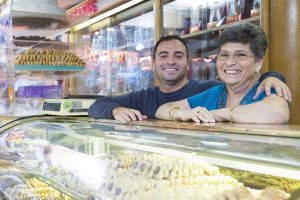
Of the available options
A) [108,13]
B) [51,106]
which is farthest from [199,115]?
[108,13]

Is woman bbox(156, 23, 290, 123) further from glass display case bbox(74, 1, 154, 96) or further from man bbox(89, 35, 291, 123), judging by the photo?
glass display case bbox(74, 1, 154, 96)

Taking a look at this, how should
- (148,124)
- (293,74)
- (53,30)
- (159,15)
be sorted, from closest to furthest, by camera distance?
(148,124) < (293,74) < (53,30) < (159,15)

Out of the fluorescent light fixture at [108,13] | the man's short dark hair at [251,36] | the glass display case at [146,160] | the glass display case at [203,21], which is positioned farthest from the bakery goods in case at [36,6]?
the man's short dark hair at [251,36]

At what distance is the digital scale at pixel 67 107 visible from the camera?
83.0 inches

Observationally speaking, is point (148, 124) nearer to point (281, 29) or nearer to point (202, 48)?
point (281, 29)

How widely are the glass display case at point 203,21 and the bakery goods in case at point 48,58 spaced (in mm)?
1053

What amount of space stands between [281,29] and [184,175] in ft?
4.51

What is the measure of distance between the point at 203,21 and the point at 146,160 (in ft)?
7.41

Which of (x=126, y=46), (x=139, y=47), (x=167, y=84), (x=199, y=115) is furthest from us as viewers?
(x=126, y=46)

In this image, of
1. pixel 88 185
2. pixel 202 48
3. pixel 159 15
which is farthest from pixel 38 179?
pixel 159 15

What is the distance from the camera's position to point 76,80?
3406mm

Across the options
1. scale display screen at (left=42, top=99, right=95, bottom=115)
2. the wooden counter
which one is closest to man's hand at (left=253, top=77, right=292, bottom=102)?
the wooden counter

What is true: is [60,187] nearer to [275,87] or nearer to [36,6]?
[275,87]

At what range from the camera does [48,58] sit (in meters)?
3.04
